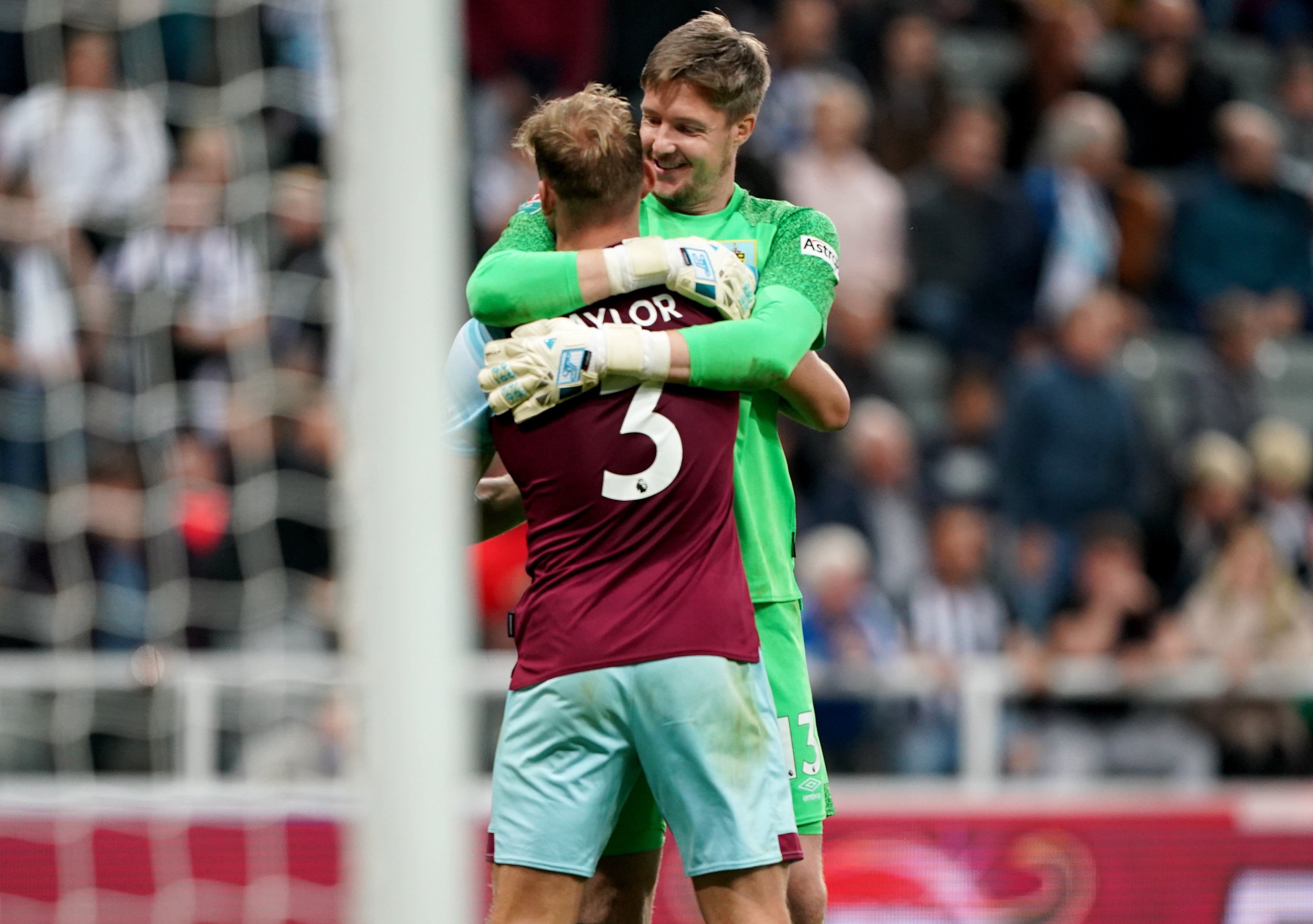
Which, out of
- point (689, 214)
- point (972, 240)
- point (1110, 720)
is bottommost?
point (1110, 720)

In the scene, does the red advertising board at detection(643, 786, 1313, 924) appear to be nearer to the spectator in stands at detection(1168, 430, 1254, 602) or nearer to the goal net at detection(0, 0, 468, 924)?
the spectator in stands at detection(1168, 430, 1254, 602)

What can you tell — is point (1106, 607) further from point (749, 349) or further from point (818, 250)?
point (749, 349)

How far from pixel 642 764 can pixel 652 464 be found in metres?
0.56

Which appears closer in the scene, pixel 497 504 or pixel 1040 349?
pixel 497 504

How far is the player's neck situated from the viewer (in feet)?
10.8

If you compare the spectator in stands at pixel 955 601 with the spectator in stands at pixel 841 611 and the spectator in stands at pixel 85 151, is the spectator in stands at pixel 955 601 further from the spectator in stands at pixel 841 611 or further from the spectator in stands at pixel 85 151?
the spectator in stands at pixel 85 151

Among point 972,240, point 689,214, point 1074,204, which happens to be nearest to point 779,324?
point 689,214

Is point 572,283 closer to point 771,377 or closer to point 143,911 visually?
point 771,377

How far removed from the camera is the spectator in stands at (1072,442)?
8672mm

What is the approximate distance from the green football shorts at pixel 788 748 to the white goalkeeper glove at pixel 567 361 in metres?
0.65

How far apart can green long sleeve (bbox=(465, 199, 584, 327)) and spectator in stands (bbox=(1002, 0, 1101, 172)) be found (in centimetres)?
747

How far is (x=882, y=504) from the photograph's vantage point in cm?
837

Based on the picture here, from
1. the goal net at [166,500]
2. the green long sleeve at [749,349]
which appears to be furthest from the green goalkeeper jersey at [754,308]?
the goal net at [166,500]

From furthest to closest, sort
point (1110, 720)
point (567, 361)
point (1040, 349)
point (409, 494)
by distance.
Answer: point (1040, 349), point (1110, 720), point (567, 361), point (409, 494)
